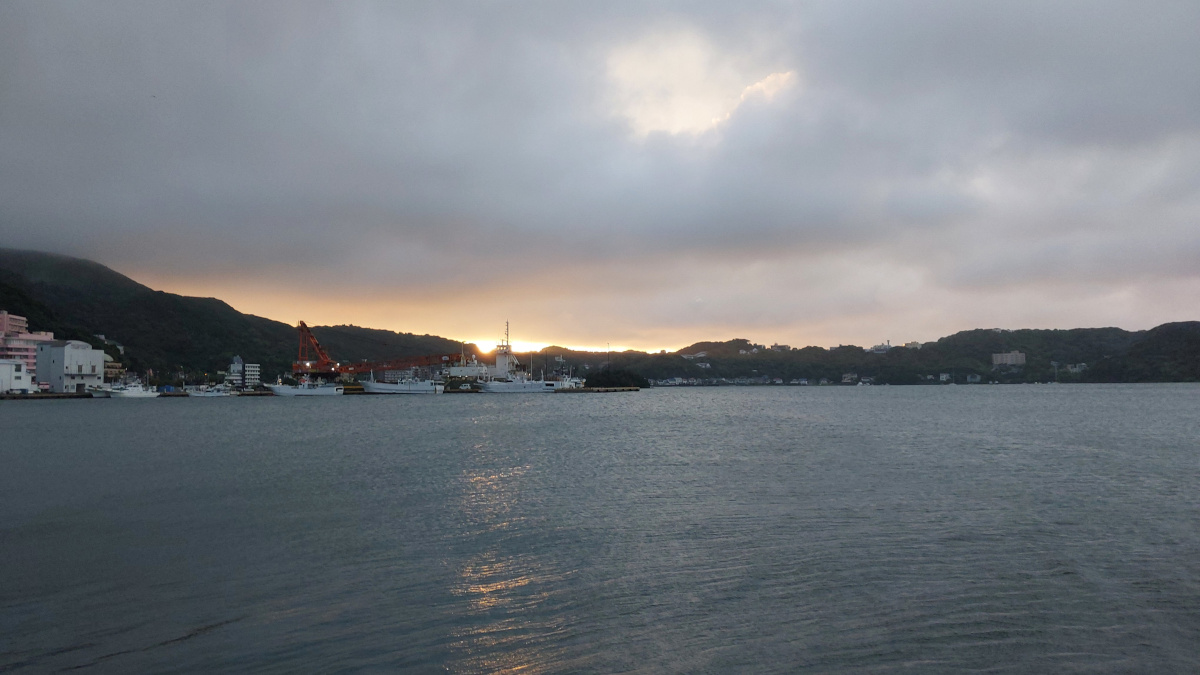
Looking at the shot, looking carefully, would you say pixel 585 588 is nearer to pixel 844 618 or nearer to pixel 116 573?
pixel 844 618

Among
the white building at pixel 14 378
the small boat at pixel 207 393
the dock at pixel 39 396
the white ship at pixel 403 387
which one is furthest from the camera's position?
the white ship at pixel 403 387

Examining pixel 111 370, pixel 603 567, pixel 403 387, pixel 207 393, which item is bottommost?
pixel 603 567

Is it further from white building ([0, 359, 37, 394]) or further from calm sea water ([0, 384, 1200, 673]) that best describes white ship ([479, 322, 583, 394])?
calm sea water ([0, 384, 1200, 673])

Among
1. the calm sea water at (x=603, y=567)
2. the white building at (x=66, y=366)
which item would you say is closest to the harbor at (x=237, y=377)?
the white building at (x=66, y=366)

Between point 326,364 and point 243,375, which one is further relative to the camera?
point 243,375

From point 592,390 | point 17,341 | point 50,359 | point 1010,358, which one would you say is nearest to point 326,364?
point 50,359

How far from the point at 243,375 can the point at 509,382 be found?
6114cm

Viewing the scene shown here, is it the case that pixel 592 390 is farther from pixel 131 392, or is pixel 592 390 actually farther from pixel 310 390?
pixel 131 392

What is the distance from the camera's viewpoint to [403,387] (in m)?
125

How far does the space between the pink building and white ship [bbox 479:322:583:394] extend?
6542cm

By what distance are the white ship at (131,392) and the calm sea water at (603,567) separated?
8632 cm

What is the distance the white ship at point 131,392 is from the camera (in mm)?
94125

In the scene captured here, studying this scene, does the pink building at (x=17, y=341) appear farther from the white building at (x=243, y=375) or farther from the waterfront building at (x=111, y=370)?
the white building at (x=243, y=375)

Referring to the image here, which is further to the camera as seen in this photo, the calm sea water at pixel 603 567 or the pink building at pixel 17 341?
the pink building at pixel 17 341
